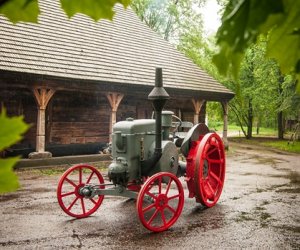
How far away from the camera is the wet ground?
4.18m

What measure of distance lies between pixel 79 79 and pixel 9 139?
437 inches

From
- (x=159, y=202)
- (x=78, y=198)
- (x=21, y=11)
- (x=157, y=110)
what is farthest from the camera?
(x=78, y=198)

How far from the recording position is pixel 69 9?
1.80 ft

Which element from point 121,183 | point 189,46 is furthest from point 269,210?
point 189,46

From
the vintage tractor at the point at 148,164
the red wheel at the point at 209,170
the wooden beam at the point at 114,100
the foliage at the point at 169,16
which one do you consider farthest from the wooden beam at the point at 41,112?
the foliage at the point at 169,16

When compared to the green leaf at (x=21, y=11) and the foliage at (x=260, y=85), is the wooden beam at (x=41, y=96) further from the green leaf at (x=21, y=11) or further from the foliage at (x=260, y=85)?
the foliage at (x=260, y=85)

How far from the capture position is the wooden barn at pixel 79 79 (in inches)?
421

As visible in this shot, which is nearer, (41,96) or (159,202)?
(159,202)

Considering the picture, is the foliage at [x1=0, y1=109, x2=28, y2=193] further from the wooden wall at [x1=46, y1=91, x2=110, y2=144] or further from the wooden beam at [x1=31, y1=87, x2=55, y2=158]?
the wooden wall at [x1=46, y1=91, x2=110, y2=144]

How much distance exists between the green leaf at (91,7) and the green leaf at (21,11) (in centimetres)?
5

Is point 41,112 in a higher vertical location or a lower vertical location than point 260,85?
lower

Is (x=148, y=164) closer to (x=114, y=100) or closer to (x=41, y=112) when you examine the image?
(x=41, y=112)

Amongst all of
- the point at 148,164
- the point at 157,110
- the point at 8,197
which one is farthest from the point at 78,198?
the point at 157,110

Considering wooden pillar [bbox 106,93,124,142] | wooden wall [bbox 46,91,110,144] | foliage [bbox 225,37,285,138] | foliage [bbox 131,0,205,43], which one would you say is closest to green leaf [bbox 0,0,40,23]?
wooden pillar [bbox 106,93,124,142]
